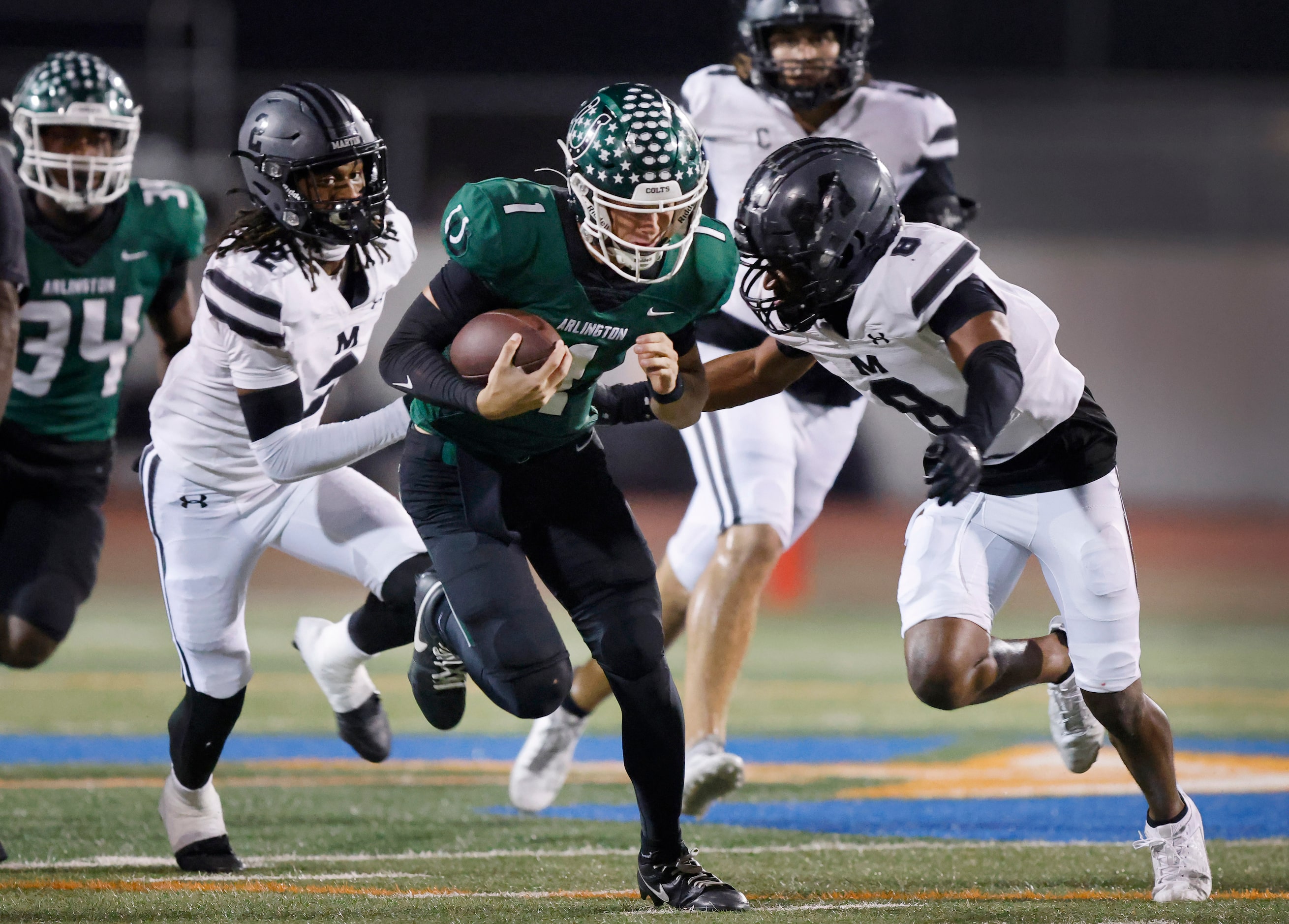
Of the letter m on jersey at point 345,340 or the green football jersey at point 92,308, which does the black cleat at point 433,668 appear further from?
the green football jersey at point 92,308

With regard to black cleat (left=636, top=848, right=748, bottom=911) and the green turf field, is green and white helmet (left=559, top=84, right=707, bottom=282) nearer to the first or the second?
black cleat (left=636, top=848, right=748, bottom=911)

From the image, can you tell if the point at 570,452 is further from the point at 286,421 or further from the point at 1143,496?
the point at 1143,496

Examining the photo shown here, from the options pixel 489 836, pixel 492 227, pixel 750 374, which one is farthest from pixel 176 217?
pixel 489 836

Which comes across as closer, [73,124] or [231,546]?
[231,546]

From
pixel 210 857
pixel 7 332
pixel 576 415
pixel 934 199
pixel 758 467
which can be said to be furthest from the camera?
pixel 934 199

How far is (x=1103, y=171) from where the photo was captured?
42.8 ft

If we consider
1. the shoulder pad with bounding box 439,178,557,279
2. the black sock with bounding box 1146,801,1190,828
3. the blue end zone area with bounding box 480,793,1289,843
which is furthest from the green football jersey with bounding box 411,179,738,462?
the blue end zone area with bounding box 480,793,1289,843

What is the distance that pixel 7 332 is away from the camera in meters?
3.77

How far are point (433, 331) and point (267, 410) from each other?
1.73 ft

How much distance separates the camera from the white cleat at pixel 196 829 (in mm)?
3656

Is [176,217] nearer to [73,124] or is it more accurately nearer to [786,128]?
[73,124]

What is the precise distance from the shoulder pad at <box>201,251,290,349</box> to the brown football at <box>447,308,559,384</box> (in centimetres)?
57

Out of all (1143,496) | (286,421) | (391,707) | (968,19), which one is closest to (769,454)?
(286,421)

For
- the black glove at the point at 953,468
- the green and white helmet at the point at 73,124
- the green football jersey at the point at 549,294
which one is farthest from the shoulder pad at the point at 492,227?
the green and white helmet at the point at 73,124
